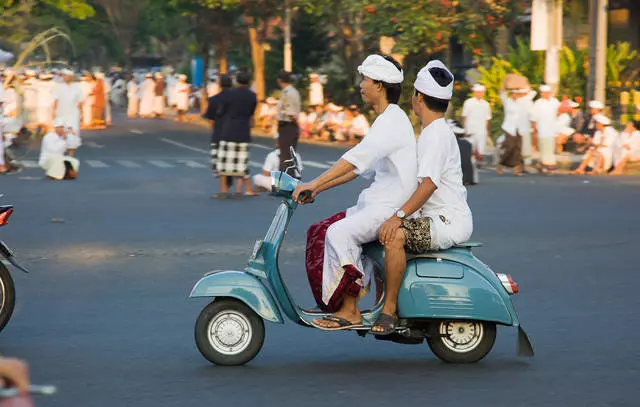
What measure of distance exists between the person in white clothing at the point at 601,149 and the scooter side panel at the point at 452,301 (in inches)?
724

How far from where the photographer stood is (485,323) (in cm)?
802

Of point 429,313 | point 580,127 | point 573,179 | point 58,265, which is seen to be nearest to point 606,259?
point 58,265

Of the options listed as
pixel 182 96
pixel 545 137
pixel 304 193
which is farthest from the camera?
pixel 182 96

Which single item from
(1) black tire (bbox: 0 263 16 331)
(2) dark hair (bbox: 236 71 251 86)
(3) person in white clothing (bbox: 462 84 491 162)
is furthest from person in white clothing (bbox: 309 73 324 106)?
(1) black tire (bbox: 0 263 16 331)

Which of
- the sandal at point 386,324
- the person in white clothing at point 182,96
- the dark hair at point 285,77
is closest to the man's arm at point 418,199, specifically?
the sandal at point 386,324

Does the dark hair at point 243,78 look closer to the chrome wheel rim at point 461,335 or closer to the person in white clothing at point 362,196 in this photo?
the person in white clothing at point 362,196

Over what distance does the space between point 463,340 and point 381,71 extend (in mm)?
1532

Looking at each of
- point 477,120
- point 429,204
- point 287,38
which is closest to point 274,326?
point 429,204

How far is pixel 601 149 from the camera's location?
1025 inches

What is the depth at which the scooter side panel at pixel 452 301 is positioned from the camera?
7.82 metres

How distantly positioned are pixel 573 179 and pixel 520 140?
5.19 feet

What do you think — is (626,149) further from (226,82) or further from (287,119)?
(226,82)

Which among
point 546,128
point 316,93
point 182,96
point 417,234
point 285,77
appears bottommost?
point 182,96

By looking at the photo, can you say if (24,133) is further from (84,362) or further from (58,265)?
(84,362)
